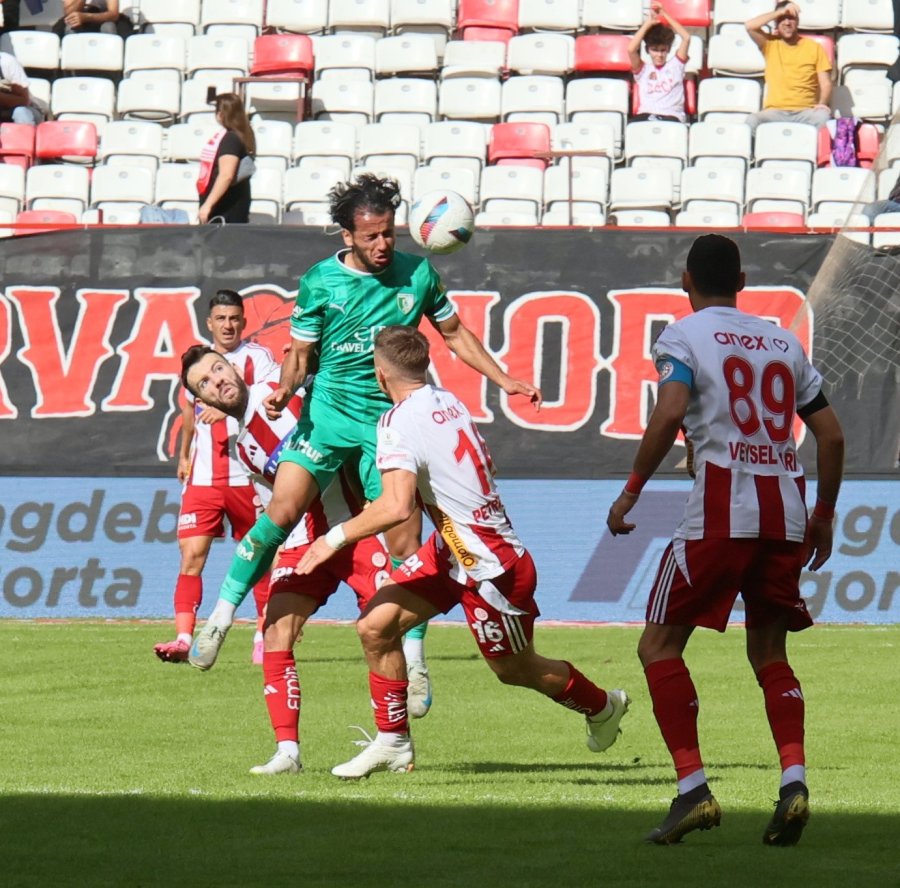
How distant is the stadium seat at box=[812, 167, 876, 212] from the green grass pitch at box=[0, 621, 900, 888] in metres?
6.81

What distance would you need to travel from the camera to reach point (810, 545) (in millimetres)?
6035

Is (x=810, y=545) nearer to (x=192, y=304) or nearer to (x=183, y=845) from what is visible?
(x=183, y=845)

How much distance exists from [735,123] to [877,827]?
45.2 feet

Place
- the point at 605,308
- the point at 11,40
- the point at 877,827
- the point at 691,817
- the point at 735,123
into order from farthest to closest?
the point at 11,40 → the point at 735,123 → the point at 605,308 → the point at 877,827 → the point at 691,817

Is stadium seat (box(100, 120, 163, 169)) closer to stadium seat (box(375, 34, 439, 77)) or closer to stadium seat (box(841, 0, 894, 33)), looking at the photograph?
stadium seat (box(375, 34, 439, 77))

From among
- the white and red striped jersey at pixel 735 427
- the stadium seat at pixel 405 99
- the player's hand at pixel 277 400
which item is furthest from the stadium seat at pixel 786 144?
the white and red striped jersey at pixel 735 427

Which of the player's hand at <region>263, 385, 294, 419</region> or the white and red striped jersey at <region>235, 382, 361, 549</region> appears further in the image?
the white and red striped jersey at <region>235, 382, 361, 549</region>

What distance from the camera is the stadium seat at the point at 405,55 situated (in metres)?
20.2

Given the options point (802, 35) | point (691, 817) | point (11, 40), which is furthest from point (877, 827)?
point (11, 40)

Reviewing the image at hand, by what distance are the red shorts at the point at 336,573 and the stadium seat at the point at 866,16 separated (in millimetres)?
13338

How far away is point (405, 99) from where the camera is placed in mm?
19766

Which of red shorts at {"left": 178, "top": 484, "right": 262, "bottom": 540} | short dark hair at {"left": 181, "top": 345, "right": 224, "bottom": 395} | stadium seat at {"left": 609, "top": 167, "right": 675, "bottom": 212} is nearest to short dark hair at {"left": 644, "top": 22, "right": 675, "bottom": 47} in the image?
stadium seat at {"left": 609, "top": 167, "right": 675, "bottom": 212}

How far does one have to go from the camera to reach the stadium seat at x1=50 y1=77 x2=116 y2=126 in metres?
20.2

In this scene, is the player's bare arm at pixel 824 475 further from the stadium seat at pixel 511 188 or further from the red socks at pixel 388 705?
the stadium seat at pixel 511 188
